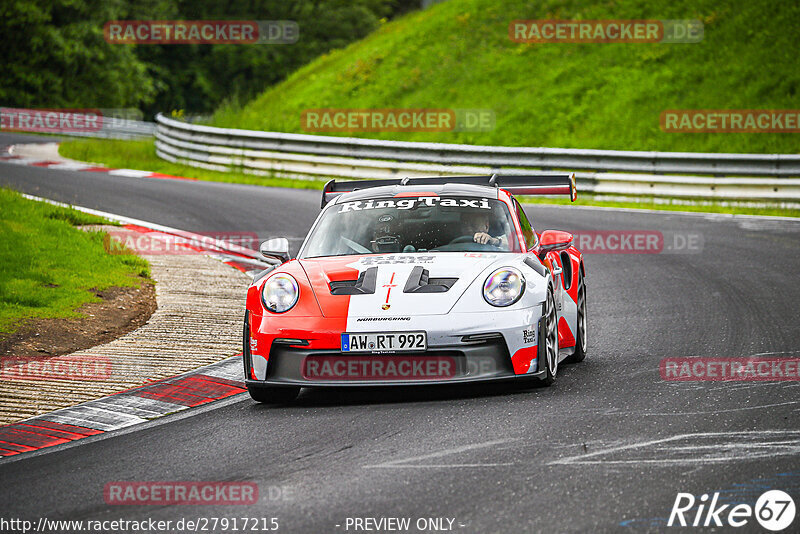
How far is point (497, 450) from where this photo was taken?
5.57 m

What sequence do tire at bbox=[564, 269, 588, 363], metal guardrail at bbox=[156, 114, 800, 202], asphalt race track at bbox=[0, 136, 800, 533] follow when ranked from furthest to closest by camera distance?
1. metal guardrail at bbox=[156, 114, 800, 202]
2. tire at bbox=[564, 269, 588, 363]
3. asphalt race track at bbox=[0, 136, 800, 533]

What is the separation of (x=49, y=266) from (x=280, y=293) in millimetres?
5133

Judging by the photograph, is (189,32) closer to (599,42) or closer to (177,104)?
(177,104)

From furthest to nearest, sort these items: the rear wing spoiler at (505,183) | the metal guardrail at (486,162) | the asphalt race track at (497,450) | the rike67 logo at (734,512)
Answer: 1. the metal guardrail at (486,162)
2. the rear wing spoiler at (505,183)
3. the asphalt race track at (497,450)
4. the rike67 logo at (734,512)

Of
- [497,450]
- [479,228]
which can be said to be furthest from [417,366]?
[479,228]

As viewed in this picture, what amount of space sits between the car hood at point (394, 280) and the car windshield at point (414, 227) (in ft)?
0.86

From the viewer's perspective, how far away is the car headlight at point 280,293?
23.1 feet

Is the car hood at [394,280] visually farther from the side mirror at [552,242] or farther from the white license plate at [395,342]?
the side mirror at [552,242]

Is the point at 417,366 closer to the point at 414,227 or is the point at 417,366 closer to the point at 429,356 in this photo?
the point at 429,356

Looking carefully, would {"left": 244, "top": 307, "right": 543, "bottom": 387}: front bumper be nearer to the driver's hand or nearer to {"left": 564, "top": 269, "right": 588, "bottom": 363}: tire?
the driver's hand

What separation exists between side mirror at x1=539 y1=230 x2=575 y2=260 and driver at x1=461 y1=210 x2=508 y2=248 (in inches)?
9.9

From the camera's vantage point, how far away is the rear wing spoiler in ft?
28.2

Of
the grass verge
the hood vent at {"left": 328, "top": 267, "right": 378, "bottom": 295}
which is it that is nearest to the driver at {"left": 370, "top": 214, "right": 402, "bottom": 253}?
the hood vent at {"left": 328, "top": 267, "right": 378, "bottom": 295}

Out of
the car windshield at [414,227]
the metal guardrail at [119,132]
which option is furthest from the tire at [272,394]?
the metal guardrail at [119,132]
